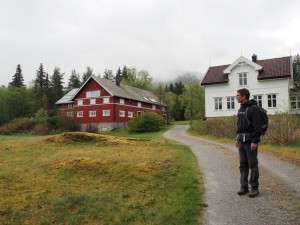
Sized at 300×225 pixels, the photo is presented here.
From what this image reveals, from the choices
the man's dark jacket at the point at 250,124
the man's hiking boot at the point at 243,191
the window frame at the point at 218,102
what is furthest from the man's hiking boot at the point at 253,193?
the window frame at the point at 218,102

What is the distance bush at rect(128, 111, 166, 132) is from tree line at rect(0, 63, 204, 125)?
15659 millimetres

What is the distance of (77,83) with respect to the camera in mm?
100812

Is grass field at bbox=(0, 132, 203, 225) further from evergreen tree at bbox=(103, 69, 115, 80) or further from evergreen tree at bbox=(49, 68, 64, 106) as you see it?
evergreen tree at bbox=(103, 69, 115, 80)

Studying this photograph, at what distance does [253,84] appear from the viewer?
37688 mm

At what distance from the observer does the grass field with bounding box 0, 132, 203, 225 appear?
6609 mm

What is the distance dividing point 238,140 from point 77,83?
9757 centimetres

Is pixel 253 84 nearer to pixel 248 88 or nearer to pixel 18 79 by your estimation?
pixel 248 88

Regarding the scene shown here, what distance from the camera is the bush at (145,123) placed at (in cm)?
4141

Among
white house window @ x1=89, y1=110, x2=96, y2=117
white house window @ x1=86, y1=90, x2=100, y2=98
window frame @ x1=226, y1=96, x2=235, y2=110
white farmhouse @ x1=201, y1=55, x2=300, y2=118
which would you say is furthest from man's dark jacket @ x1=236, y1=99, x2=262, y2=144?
white house window @ x1=89, y1=110, x2=96, y2=117

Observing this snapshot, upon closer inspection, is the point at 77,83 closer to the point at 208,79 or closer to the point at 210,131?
the point at 208,79

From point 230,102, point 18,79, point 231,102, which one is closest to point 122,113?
point 230,102

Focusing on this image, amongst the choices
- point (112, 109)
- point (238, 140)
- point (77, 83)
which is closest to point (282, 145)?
point (238, 140)

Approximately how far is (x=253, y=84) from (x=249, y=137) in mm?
32619

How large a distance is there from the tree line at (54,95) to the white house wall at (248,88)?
16.7 metres
